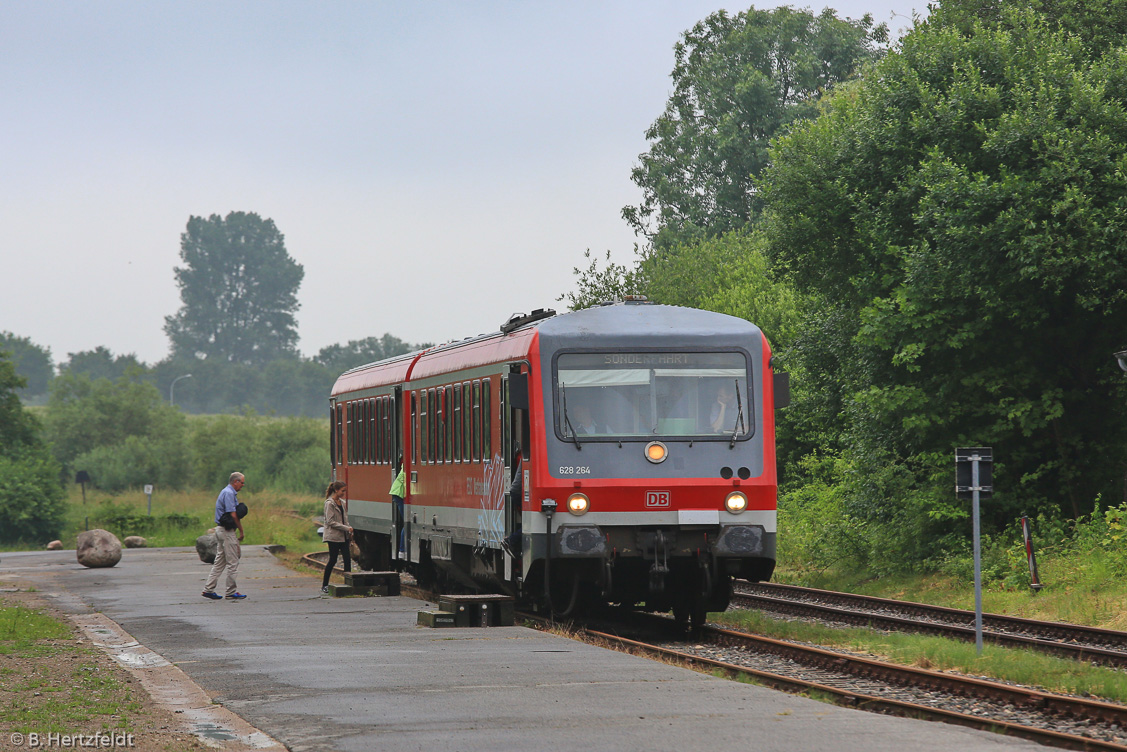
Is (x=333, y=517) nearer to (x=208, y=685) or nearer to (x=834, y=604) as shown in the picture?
(x=834, y=604)

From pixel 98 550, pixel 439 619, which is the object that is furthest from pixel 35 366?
pixel 439 619

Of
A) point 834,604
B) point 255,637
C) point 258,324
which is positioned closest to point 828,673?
point 255,637

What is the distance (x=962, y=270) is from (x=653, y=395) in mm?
7889

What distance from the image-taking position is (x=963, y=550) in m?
22.6

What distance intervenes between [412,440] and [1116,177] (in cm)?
1052

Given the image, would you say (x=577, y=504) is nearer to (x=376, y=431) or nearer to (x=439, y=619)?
(x=439, y=619)

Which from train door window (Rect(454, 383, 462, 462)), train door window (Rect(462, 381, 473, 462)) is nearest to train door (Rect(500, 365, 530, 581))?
train door window (Rect(462, 381, 473, 462))

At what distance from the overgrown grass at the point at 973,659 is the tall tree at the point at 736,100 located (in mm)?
45372

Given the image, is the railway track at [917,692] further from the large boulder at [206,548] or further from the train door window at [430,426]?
the large boulder at [206,548]

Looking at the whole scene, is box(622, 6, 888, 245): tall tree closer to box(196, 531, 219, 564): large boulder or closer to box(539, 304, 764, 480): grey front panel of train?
box(196, 531, 219, 564): large boulder

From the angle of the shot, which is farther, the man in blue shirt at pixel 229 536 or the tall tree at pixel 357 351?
the tall tree at pixel 357 351

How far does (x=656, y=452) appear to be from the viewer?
1545cm

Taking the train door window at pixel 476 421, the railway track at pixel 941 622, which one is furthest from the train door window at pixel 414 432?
the railway track at pixel 941 622

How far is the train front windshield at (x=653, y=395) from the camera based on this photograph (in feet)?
51.1
